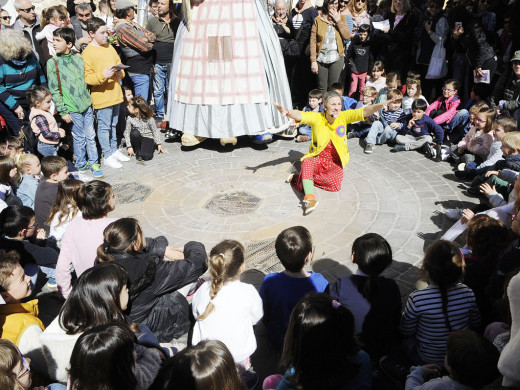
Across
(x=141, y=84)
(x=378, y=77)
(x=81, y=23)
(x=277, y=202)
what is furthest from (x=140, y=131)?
(x=378, y=77)

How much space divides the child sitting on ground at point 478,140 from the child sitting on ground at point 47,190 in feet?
17.9

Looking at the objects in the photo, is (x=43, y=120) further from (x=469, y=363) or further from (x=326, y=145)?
(x=469, y=363)

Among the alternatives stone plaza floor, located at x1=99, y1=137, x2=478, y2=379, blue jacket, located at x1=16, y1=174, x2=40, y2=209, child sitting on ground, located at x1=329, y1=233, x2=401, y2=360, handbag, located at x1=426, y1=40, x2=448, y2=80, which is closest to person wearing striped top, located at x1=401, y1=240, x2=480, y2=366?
child sitting on ground, located at x1=329, y1=233, x2=401, y2=360

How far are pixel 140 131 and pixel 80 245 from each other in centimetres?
418

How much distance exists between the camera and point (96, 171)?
7129 mm

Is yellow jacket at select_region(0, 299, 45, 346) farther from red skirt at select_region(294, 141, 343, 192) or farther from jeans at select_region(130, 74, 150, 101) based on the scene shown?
jeans at select_region(130, 74, 150, 101)

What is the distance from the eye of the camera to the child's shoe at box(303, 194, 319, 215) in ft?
18.9

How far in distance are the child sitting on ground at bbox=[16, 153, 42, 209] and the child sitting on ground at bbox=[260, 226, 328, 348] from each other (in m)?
3.34

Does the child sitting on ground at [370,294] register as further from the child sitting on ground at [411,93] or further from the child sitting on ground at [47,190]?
the child sitting on ground at [411,93]

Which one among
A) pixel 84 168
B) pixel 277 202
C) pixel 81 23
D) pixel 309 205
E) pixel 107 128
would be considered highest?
pixel 81 23

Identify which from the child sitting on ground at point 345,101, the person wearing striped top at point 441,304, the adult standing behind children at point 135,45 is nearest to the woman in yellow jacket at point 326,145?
the child sitting on ground at point 345,101

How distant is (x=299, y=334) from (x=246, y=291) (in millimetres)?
1031

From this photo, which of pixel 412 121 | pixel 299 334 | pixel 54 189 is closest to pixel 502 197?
pixel 412 121

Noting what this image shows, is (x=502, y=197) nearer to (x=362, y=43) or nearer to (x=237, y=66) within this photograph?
(x=237, y=66)
